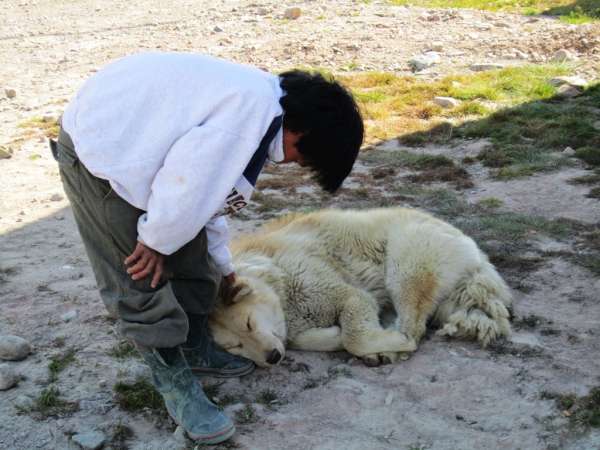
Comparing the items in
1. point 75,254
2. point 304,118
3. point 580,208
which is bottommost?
point 75,254

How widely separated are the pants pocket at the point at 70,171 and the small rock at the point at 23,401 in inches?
45.3

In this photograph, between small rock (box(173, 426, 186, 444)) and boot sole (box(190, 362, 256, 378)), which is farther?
boot sole (box(190, 362, 256, 378))

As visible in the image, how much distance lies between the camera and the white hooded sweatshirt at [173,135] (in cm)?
251

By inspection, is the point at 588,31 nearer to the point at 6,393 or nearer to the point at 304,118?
the point at 304,118

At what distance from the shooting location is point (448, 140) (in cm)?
799

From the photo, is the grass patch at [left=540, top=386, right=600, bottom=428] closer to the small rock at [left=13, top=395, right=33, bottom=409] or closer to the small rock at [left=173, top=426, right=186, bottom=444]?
the small rock at [left=173, top=426, right=186, bottom=444]

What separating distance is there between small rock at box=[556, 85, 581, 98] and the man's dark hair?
23.6 feet

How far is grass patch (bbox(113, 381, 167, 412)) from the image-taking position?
10.8ft

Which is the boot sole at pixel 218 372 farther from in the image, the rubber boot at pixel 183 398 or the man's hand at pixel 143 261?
the man's hand at pixel 143 261

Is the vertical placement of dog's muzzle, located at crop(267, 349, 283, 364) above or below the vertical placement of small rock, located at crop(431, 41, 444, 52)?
below

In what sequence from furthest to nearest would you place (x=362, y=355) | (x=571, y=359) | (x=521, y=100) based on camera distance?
(x=521, y=100), (x=362, y=355), (x=571, y=359)

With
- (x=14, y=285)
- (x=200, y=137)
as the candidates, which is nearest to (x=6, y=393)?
(x=14, y=285)

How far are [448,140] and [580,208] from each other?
250cm

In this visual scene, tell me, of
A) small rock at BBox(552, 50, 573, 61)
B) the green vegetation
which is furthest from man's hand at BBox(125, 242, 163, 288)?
the green vegetation
